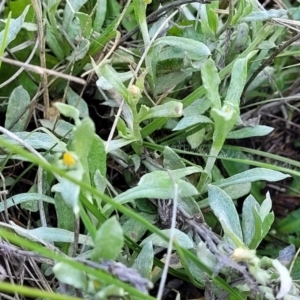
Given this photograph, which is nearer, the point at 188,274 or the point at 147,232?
the point at 188,274

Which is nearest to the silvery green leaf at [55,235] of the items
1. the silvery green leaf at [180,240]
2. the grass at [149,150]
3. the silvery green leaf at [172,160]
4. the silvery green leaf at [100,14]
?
the grass at [149,150]

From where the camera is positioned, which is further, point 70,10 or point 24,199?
point 70,10

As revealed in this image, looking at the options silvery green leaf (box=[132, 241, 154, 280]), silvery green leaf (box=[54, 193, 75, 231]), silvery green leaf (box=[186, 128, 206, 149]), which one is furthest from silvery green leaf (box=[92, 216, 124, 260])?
silvery green leaf (box=[186, 128, 206, 149])

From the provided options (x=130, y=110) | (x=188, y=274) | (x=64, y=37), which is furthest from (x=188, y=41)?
(x=188, y=274)

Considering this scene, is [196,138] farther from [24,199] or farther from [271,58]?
[24,199]

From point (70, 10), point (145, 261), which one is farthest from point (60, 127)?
point (145, 261)

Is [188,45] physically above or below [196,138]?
above

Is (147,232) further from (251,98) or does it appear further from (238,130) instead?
(251,98)

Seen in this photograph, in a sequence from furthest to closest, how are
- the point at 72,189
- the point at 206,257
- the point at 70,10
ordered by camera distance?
the point at 70,10 < the point at 206,257 < the point at 72,189
